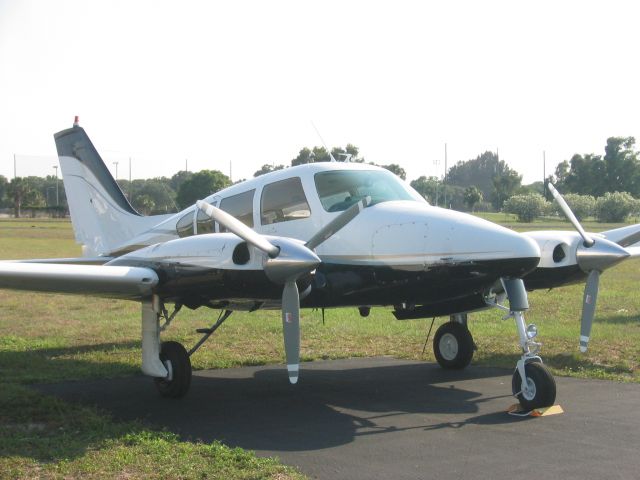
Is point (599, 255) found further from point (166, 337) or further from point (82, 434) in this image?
point (166, 337)

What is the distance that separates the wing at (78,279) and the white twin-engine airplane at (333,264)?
0.01m

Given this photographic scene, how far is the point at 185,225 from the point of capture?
1062 centimetres

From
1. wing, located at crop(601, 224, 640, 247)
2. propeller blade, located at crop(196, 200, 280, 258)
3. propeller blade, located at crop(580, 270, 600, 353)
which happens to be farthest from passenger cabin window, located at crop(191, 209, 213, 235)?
wing, located at crop(601, 224, 640, 247)

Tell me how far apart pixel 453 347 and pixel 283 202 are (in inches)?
140

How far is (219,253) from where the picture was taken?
7555 millimetres

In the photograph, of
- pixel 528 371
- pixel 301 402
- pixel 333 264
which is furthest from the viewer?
pixel 301 402

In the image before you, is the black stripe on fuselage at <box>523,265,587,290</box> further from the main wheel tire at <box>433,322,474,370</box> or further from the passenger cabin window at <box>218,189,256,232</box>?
the passenger cabin window at <box>218,189,256,232</box>

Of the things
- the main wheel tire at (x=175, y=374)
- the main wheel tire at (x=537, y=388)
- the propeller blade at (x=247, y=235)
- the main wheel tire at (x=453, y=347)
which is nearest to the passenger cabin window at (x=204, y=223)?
the main wheel tire at (x=175, y=374)

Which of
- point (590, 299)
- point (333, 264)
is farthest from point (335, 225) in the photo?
point (590, 299)

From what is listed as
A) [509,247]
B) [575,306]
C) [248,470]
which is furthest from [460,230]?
[575,306]

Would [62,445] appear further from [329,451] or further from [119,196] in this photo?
[119,196]

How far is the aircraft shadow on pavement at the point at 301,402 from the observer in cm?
689

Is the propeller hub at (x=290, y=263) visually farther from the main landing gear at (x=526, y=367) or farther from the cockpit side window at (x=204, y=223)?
the cockpit side window at (x=204, y=223)

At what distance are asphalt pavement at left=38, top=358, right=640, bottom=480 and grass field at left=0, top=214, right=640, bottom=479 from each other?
1.55ft
